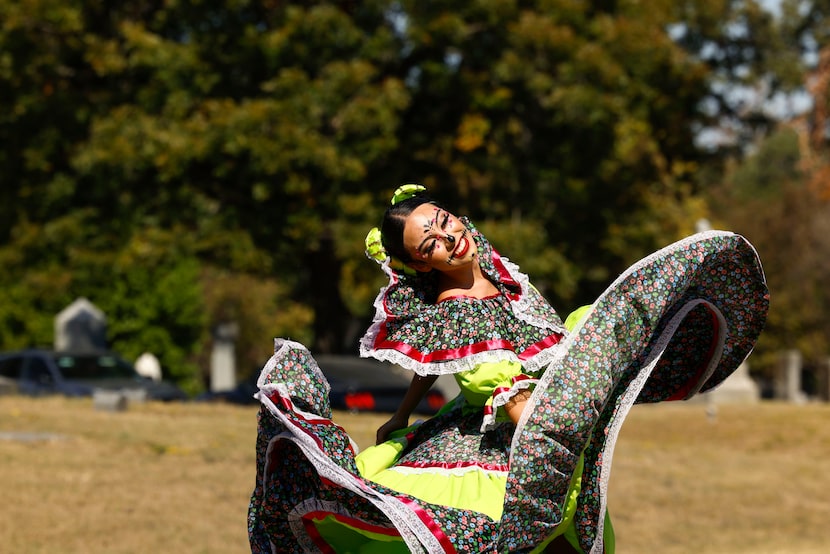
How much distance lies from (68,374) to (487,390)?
53.2ft

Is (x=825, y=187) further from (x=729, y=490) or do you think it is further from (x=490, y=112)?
(x=729, y=490)

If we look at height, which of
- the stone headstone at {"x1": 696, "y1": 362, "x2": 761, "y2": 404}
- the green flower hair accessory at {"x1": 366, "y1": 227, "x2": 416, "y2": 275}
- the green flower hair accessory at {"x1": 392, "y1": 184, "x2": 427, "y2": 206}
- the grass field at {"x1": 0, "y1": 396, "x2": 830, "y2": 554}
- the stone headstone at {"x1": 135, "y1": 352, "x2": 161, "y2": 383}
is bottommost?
the stone headstone at {"x1": 135, "y1": 352, "x2": 161, "y2": 383}

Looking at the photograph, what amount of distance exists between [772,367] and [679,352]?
38.5 meters

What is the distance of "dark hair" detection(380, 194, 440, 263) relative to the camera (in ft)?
15.2

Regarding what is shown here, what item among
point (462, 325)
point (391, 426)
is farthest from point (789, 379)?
point (462, 325)

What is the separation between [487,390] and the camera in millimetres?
4289

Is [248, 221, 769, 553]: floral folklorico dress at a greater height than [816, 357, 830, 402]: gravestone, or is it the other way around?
[248, 221, 769, 553]: floral folklorico dress

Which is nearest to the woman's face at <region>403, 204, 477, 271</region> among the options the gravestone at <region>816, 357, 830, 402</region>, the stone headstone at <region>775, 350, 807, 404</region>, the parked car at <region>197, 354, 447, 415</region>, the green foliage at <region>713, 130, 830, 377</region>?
the parked car at <region>197, 354, 447, 415</region>

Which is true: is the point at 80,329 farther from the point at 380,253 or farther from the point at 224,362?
the point at 380,253

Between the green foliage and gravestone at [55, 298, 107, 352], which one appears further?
the green foliage

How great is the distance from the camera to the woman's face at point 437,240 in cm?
453

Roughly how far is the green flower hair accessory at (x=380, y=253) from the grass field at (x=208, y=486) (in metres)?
3.40

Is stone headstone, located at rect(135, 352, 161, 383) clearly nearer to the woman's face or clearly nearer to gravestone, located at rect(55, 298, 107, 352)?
gravestone, located at rect(55, 298, 107, 352)

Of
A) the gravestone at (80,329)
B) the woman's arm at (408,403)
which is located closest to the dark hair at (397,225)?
the woman's arm at (408,403)
